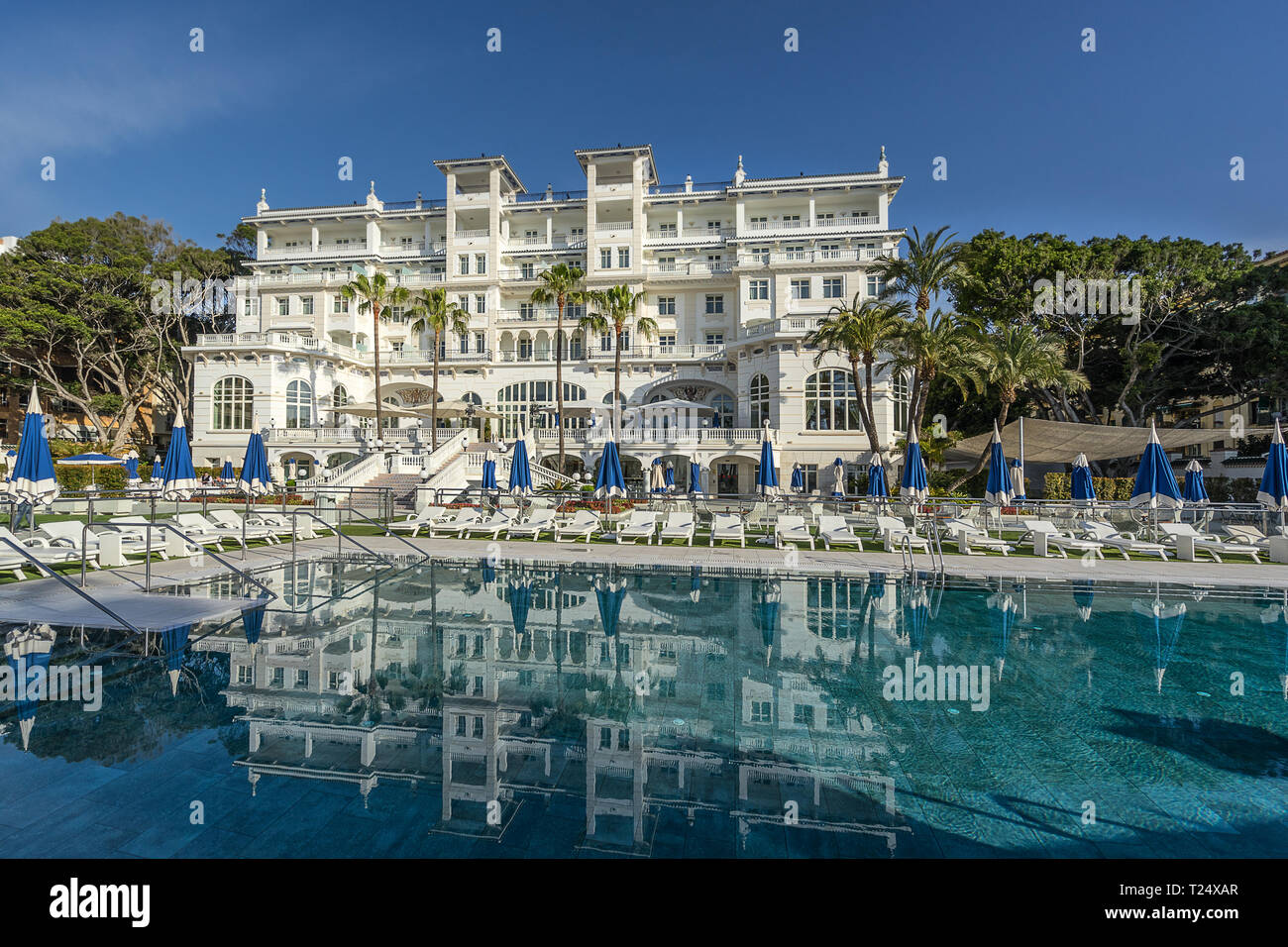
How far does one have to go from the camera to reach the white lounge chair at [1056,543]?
49.0 feet

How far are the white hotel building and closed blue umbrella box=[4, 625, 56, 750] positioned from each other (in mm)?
22703

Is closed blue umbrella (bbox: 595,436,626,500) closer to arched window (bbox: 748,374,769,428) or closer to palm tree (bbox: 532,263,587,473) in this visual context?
palm tree (bbox: 532,263,587,473)

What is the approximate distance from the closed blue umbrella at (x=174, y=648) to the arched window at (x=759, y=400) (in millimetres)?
29507

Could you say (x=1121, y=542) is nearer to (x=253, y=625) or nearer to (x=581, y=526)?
(x=581, y=526)

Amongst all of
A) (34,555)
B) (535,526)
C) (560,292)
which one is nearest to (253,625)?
(34,555)

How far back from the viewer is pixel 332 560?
13977 millimetres

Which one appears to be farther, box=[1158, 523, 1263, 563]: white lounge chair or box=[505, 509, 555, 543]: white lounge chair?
box=[505, 509, 555, 543]: white lounge chair

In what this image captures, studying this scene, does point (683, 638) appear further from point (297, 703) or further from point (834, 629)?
point (297, 703)

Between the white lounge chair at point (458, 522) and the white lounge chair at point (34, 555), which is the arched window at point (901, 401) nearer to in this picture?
the white lounge chair at point (458, 522)

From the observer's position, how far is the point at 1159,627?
29.4 ft

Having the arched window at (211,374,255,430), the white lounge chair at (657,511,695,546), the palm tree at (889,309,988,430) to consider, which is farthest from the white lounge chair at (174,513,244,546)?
the arched window at (211,374,255,430)

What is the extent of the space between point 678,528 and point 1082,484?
12683mm

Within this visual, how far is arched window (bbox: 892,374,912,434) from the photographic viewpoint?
34.3 metres
